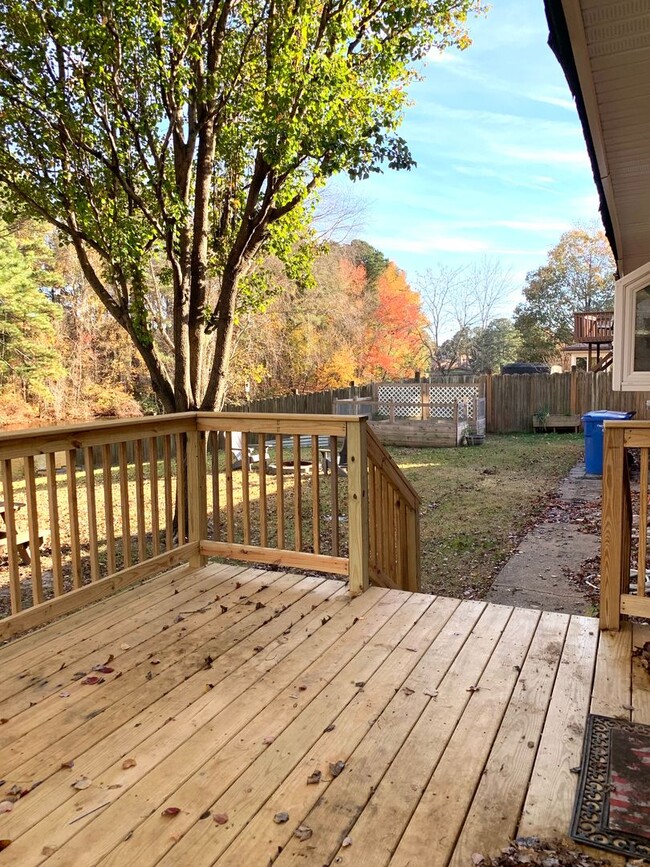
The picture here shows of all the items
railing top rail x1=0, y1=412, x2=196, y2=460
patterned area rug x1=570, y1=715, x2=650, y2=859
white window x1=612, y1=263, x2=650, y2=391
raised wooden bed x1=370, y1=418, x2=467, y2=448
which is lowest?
patterned area rug x1=570, y1=715, x2=650, y2=859

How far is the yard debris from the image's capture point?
1436 mm

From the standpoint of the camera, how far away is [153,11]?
4863 mm

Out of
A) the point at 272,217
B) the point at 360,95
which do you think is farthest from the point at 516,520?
the point at 360,95

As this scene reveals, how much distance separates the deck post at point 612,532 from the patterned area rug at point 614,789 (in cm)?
82

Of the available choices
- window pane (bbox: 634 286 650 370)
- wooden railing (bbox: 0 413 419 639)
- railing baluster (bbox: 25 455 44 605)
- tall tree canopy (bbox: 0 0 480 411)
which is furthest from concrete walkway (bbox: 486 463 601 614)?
tall tree canopy (bbox: 0 0 480 411)

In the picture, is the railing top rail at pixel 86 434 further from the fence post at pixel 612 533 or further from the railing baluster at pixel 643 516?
the railing baluster at pixel 643 516

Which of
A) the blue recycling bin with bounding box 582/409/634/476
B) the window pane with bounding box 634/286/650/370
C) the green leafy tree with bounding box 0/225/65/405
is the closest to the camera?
the window pane with bounding box 634/286/650/370

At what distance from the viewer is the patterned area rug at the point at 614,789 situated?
60.0 inches

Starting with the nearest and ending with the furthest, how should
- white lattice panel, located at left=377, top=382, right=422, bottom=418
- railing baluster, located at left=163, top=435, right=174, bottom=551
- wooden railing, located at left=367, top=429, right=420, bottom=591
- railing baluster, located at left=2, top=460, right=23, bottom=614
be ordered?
railing baluster, located at left=2, top=460, right=23, bottom=614 < railing baluster, located at left=163, top=435, right=174, bottom=551 < wooden railing, located at left=367, top=429, right=420, bottom=591 < white lattice panel, located at left=377, top=382, right=422, bottom=418

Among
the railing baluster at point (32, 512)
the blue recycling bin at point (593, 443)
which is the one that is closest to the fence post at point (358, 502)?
the railing baluster at point (32, 512)

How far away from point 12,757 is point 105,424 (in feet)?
5.46

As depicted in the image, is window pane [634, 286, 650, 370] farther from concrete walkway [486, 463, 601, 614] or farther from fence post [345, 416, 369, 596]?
fence post [345, 416, 369, 596]

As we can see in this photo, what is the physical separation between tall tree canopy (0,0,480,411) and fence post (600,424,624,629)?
400 cm

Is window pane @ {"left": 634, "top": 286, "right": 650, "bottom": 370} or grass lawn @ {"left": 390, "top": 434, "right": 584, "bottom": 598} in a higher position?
window pane @ {"left": 634, "top": 286, "right": 650, "bottom": 370}
